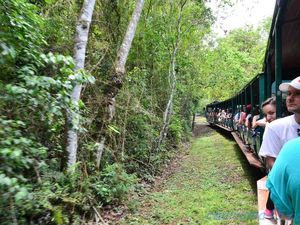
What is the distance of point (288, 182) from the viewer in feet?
4.50

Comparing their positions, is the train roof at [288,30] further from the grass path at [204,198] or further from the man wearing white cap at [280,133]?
the grass path at [204,198]

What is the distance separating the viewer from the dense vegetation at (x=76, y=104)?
317 cm

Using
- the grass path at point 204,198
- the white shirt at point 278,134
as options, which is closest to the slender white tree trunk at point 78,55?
the grass path at point 204,198

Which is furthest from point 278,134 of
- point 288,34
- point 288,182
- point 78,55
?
point 78,55

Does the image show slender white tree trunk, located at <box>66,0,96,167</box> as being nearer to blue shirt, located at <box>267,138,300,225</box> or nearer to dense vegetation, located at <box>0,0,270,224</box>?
dense vegetation, located at <box>0,0,270,224</box>

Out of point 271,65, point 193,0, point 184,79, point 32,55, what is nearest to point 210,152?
point 184,79

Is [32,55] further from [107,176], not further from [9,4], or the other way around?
[107,176]

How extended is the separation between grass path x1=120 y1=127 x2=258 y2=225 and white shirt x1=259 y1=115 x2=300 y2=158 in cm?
287

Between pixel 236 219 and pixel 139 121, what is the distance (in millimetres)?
3963

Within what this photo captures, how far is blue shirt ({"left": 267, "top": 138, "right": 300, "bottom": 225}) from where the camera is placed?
4.42 feet

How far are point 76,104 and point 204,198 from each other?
3.72 m

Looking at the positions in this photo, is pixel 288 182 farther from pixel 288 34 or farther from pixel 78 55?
pixel 78 55

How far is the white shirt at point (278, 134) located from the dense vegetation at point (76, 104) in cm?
203

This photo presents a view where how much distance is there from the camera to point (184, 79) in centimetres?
1531
